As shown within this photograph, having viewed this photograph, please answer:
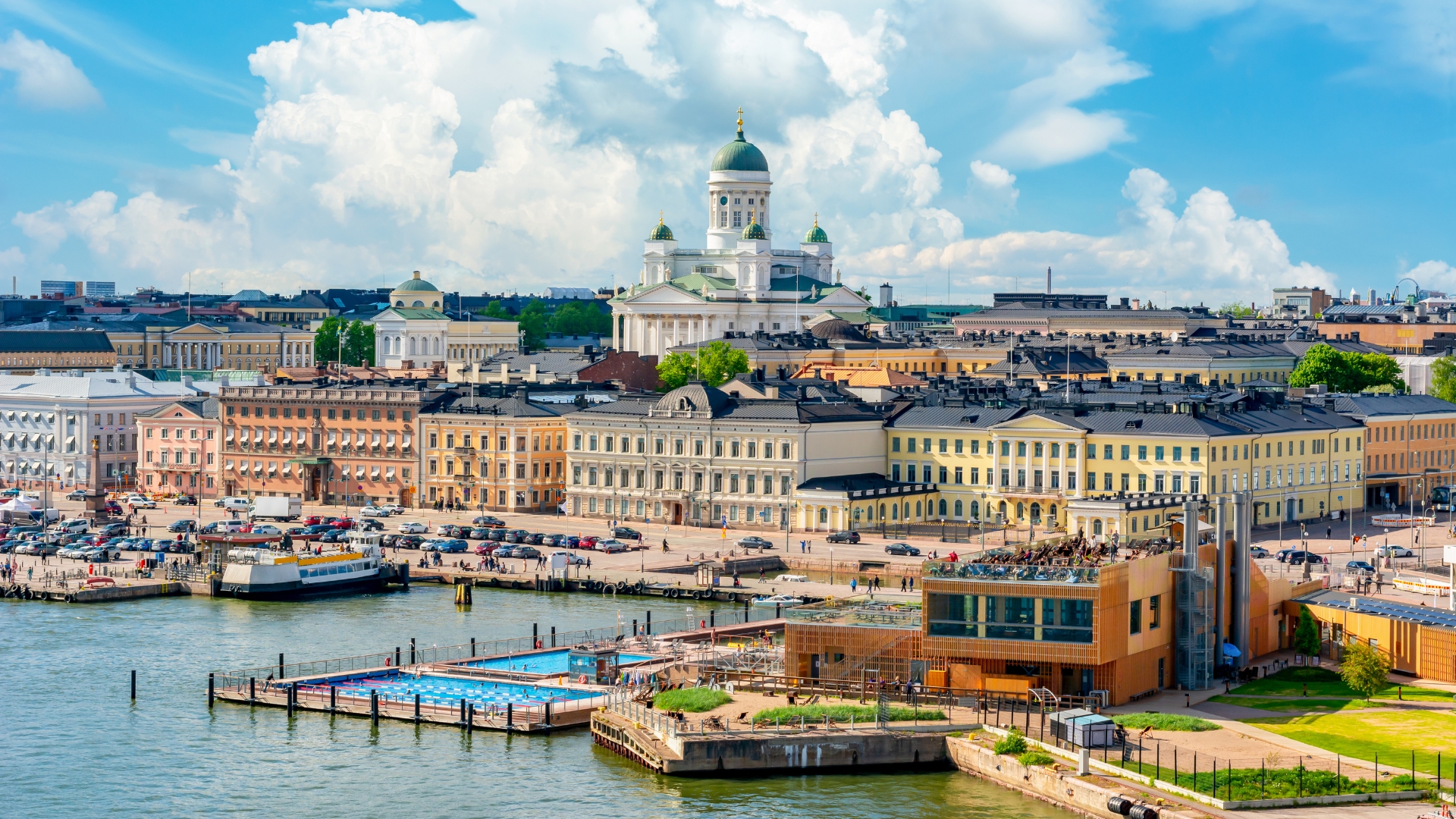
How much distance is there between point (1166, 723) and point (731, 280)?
128236mm

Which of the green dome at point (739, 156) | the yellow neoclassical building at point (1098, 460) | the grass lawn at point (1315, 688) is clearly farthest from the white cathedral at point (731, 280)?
the grass lawn at point (1315, 688)

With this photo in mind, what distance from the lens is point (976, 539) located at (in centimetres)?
8981

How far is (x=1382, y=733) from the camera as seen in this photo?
1934 inches

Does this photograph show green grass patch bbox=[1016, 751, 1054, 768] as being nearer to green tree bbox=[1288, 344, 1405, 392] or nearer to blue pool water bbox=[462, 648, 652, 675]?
blue pool water bbox=[462, 648, 652, 675]

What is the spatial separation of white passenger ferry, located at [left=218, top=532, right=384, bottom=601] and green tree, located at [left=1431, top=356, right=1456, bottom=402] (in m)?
71.6

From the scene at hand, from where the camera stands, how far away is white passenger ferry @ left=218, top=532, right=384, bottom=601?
3100 inches

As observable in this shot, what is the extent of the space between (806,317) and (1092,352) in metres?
33.6

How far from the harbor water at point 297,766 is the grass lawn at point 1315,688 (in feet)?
32.0

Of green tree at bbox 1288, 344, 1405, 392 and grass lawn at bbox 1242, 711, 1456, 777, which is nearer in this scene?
grass lawn at bbox 1242, 711, 1456, 777

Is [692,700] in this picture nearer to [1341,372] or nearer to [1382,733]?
[1382,733]

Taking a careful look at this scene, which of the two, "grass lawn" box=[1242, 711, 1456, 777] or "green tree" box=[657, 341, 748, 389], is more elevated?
"green tree" box=[657, 341, 748, 389]


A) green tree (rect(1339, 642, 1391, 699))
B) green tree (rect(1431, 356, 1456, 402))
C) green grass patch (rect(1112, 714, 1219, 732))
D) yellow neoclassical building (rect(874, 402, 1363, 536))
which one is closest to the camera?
green grass patch (rect(1112, 714, 1219, 732))

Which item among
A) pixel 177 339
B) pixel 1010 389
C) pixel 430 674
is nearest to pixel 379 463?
pixel 1010 389

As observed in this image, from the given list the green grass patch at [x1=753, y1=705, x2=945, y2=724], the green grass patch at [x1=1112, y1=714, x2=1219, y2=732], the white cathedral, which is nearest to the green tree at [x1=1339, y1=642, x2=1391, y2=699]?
the green grass patch at [x1=1112, y1=714, x2=1219, y2=732]
